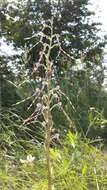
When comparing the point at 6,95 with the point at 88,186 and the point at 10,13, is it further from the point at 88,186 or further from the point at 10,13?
the point at 10,13

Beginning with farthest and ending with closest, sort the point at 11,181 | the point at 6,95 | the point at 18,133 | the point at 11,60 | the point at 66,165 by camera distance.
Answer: the point at 11,60 → the point at 6,95 → the point at 18,133 → the point at 11,181 → the point at 66,165

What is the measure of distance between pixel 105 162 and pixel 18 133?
1.33 metres

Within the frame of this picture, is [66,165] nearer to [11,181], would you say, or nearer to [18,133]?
[11,181]

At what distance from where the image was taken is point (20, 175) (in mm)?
2527

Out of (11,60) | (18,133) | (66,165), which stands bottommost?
(66,165)

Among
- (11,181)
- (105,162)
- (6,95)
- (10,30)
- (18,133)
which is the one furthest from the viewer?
(10,30)

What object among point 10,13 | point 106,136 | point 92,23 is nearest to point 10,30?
point 10,13

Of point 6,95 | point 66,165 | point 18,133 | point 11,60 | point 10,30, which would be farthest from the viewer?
point 10,30

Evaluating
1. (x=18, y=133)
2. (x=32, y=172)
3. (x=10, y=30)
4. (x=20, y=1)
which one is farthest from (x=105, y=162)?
(x=20, y=1)

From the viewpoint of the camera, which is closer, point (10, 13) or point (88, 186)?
point (88, 186)

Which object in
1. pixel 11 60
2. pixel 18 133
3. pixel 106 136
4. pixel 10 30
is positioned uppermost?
pixel 10 30

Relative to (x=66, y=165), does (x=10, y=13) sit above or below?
above

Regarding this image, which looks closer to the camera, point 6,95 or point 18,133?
point 18,133

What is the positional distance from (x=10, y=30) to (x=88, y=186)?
36.8ft
